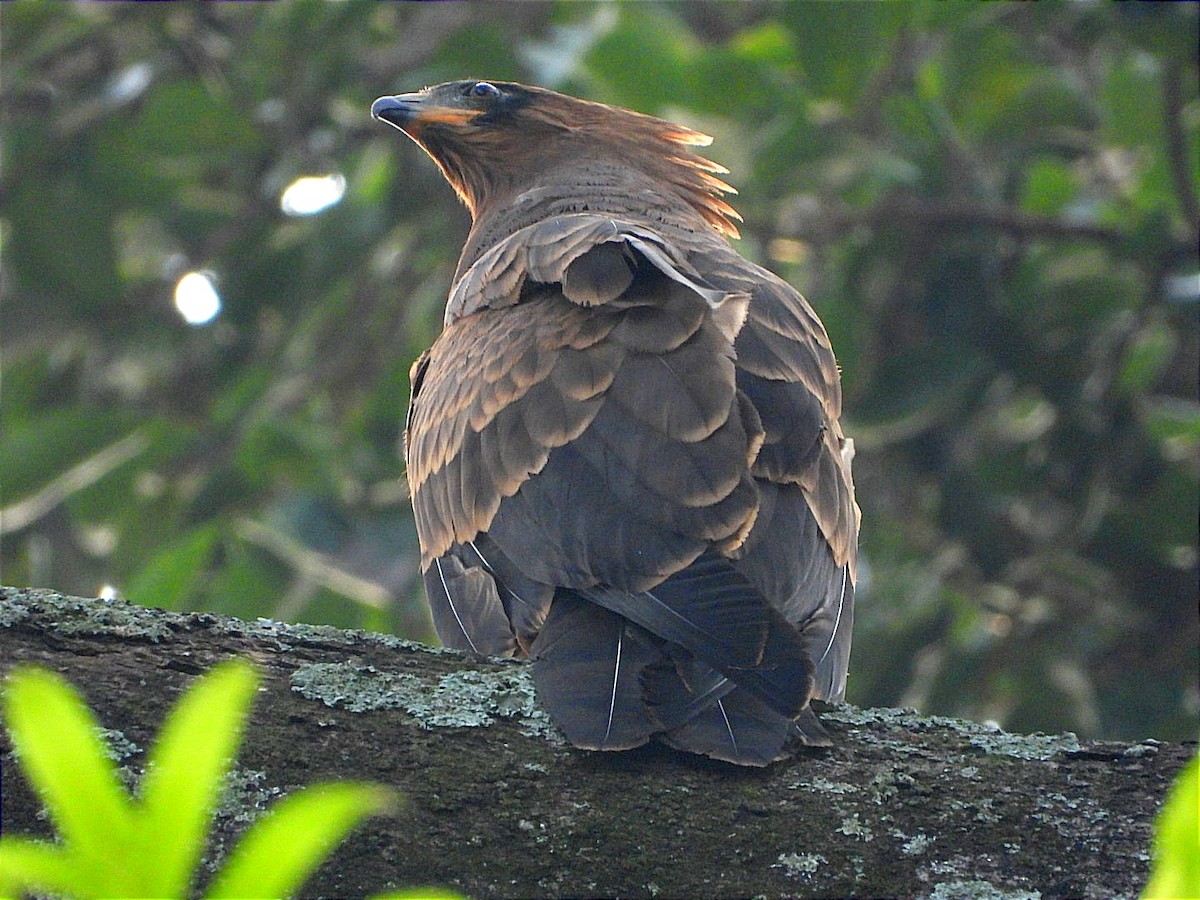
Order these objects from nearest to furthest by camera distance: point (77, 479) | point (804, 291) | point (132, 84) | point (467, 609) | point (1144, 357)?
point (467, 609)
point (1144, 357)
point (77, 479)
point (132, 84)
point (804, 291)

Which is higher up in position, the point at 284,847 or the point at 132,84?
the point at 132,84

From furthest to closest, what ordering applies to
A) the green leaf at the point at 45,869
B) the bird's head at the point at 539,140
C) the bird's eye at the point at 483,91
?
1. the bird's eye at the point at 483,91
2. the bird's head at the point at 539,140
3. the green leaf at the point at 45,869

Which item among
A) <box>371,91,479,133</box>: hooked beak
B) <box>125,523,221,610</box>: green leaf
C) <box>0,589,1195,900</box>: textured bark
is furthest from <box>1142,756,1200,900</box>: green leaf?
<box>125,523,221,610</box>: green leaf

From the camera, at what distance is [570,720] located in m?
2.88

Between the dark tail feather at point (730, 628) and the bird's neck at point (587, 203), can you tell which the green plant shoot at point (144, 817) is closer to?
the dark tail feather at point (730, 628)

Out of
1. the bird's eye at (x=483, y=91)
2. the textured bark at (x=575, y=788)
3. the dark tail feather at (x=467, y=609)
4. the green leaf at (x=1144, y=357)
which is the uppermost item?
the bird's eye at (x=483, y=91)

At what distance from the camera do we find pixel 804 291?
830cm

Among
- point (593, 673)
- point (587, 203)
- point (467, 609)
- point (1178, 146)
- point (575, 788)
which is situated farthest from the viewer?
point (1178, 146)

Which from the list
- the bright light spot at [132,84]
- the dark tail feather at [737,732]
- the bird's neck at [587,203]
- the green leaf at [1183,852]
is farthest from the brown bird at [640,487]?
the bright light spot at [132,84]

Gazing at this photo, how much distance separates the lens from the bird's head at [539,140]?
5938 mm

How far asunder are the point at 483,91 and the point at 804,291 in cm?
283

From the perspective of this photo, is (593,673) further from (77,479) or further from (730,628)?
(77,479)

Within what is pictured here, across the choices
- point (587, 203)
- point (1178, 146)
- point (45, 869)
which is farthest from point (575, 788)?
point (1178, 146)

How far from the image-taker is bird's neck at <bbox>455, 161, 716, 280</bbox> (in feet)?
17.3
